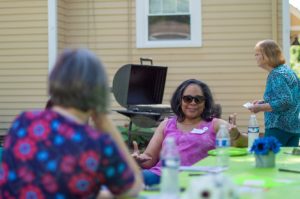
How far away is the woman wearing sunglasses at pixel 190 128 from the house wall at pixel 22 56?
5.51 metres

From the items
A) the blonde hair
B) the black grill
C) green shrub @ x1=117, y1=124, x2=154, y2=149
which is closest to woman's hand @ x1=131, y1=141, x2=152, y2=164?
the blonde hair

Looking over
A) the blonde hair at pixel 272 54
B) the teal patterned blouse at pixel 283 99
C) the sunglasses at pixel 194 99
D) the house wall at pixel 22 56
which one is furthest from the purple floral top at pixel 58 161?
the house wall at pixel 22 56

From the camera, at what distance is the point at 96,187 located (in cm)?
196

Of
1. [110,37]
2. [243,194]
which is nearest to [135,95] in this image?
[110,37]

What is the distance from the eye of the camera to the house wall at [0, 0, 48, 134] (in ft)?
30.2

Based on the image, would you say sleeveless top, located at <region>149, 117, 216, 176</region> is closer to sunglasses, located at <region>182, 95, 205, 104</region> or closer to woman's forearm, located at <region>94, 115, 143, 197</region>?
sunglasses, located at <region>182, 95, 205, 104</region>

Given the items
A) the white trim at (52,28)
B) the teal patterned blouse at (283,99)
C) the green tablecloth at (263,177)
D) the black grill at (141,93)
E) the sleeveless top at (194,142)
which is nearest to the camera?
the green tablecloth at (263,177)

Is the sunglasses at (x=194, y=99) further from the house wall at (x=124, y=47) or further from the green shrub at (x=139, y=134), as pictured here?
the house wall at (x=124, y=47)

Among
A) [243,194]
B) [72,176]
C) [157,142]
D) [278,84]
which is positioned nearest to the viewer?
[72,176]

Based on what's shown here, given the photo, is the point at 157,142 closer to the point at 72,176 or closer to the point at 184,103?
the point at 184,103

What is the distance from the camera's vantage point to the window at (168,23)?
8961 mm

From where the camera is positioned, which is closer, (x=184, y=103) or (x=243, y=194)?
(x=243, y=194)

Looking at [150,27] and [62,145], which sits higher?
[150,27]

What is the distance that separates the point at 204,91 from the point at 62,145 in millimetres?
2263
